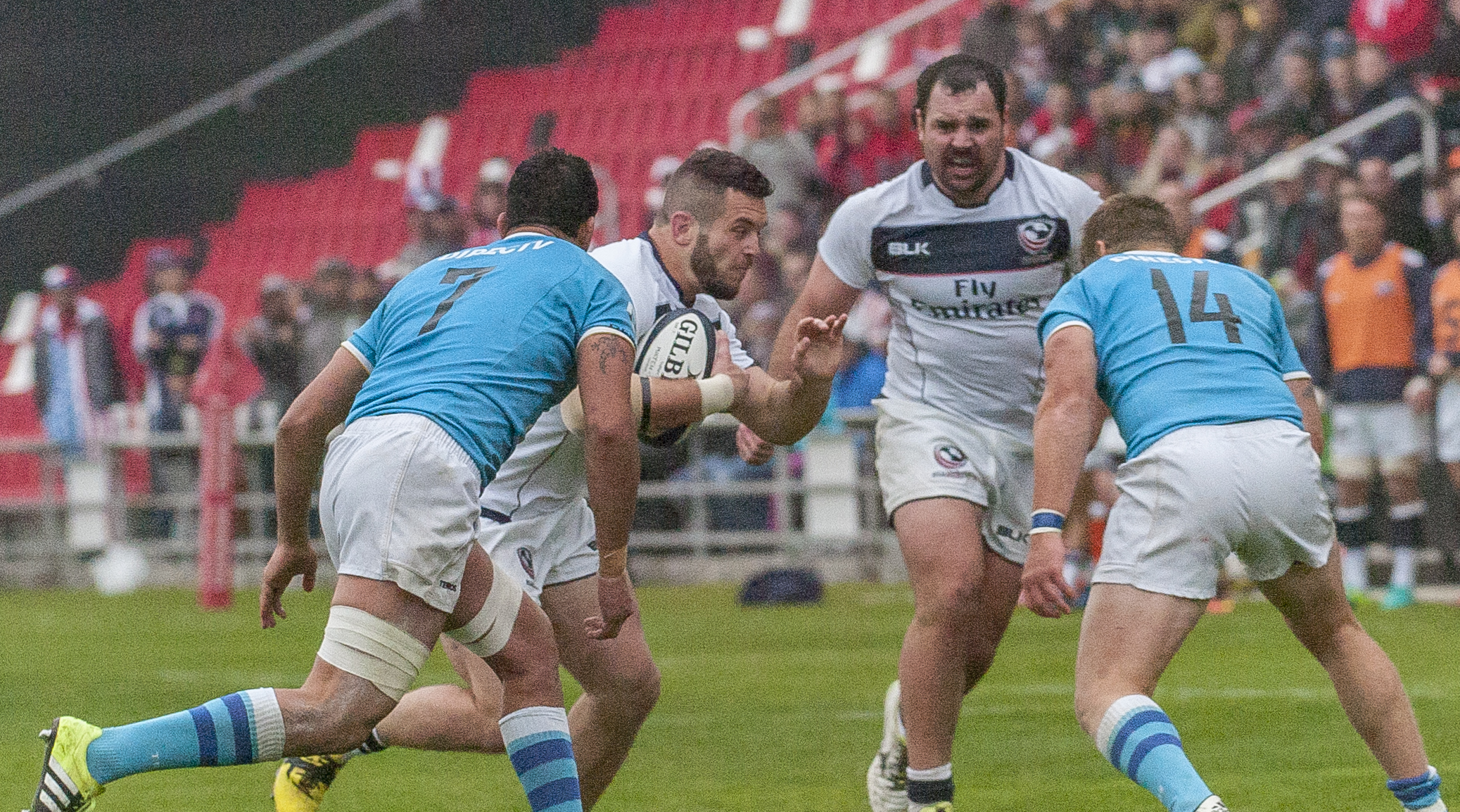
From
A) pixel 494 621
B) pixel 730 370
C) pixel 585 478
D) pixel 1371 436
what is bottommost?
pixel 1371 436

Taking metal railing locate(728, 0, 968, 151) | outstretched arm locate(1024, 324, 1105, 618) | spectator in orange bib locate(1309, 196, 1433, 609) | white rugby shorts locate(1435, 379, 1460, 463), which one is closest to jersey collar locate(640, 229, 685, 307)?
outstretched arm locate(1024, 324, 1105, 618)

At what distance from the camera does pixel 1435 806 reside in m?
4.88

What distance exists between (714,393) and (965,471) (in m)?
1.07

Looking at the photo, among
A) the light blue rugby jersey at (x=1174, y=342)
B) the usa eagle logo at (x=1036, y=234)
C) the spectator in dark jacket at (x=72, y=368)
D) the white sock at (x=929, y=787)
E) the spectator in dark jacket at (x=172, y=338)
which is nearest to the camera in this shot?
the light blue rugby jersey at (x=1174, y=342)

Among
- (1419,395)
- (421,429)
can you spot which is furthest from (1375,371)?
(421,429)

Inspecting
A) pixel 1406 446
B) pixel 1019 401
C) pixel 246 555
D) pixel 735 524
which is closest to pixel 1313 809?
pixel 1019 401

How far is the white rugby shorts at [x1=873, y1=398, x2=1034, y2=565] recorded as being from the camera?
6066 mm

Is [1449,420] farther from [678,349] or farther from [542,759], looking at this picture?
[542,759]

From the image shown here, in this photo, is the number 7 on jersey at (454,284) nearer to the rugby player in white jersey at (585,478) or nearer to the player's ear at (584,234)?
the player's ear at (584,234)

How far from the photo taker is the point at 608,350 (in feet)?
15.5

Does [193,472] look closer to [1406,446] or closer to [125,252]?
[125,252]

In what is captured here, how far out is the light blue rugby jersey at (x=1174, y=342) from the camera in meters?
4.90

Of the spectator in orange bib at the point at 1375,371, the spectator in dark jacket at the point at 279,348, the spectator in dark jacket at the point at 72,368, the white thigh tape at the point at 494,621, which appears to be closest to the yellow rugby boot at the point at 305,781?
the white thigh tape at the point at 494,621

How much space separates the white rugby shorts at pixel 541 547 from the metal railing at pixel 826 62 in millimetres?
12977
